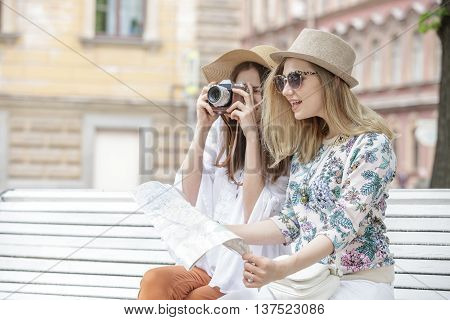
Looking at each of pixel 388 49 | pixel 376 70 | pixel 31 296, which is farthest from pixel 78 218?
pixel 376 70

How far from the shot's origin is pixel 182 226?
6.85 ft

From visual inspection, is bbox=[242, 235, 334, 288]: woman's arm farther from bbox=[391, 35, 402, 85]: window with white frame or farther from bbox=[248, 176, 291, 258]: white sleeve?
bbox=[391, 35, 402, 85]: window with white frame

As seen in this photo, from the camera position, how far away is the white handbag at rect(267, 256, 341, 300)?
6.92 ft

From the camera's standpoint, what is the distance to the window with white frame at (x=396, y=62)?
27938 millimetres

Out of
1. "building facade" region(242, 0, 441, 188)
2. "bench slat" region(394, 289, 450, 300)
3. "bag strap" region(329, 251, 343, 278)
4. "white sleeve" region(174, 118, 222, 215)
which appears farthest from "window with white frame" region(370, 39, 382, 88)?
"bag strap" region(329, 251, 343, 278)

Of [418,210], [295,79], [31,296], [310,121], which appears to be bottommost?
[31,296]

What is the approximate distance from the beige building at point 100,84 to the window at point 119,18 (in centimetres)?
2

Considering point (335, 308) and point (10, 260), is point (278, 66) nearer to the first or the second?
point (335, 308)

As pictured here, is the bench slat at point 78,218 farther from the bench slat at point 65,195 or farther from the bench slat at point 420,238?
the bench slat at point 420,238

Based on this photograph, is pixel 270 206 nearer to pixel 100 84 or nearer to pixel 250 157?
pixel 250 157

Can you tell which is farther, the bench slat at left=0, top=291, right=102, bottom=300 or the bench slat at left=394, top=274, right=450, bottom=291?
the bench slat at left=0, top=291, right=102, bottom=300

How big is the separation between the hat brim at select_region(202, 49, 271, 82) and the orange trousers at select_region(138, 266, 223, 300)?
0.59 metres

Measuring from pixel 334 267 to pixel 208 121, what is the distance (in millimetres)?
670

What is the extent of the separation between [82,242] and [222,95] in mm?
1065
